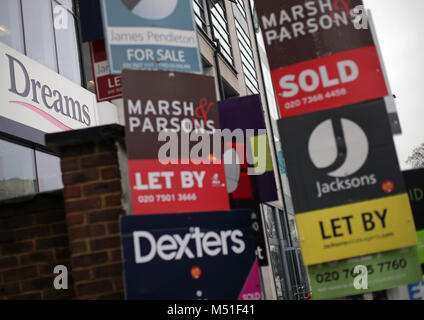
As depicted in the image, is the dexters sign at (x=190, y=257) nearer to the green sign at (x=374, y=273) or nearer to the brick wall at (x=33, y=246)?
the green sign at (x=374, y=273)

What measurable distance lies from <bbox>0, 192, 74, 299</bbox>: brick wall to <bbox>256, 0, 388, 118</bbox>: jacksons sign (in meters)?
1.85

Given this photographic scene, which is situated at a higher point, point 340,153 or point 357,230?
point 340,153

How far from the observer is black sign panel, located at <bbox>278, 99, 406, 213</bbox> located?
11.3 ft

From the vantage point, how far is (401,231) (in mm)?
3361

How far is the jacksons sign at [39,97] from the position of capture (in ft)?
28.1

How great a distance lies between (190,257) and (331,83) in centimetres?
153

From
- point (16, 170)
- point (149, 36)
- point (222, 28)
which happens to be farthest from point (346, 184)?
point (222, 28)

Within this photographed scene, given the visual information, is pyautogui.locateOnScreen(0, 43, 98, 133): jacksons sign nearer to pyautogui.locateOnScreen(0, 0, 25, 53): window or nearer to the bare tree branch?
pyautogui.locateOnScreen(0, 0, 25, 53): window

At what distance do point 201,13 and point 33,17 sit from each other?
625 cm

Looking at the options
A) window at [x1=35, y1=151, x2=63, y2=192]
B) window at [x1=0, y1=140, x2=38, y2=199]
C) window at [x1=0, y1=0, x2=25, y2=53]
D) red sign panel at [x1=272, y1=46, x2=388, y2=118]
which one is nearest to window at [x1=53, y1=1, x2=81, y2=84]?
window at [x1=0, y1=0, x2=25, y2=53]

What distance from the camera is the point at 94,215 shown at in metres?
3.49

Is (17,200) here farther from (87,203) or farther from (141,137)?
(141,137)

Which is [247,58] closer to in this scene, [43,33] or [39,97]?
[43,33]

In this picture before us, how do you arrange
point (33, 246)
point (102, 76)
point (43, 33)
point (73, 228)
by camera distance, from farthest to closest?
point (43, 33) → point (102, 76) → point (33, 246) → point (73, 228)
